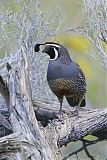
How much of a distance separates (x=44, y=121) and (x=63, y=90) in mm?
287

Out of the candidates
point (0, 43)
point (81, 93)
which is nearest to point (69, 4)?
point (0, 43)

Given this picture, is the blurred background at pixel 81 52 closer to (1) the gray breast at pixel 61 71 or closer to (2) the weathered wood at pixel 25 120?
(1) the gray breast at pixel 61 71

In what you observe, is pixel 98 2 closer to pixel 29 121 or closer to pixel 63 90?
pixel 63 90

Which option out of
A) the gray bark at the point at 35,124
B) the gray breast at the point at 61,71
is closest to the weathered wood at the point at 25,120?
the gray bark at the point at 35,124

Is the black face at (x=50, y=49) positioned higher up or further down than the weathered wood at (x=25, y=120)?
higher up

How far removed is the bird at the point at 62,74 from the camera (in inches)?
193

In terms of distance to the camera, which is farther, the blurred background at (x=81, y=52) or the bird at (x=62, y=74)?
the blurred background at (x=81, y=52)

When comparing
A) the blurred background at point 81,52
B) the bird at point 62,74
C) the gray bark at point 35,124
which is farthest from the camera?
the blurred background at point 81,52

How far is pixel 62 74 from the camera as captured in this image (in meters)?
4.92

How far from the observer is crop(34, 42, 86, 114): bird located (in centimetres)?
490

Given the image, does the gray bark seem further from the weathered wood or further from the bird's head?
the bird's head

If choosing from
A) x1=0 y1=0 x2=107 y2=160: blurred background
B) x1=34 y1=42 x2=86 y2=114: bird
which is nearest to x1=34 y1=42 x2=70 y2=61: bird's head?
x1=34 y1=42 x2=86 y2=114: bird

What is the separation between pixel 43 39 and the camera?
599 centimetres

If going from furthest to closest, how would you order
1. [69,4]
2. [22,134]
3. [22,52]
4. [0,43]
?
[69,4], [0,43], [22,52], [22,134]
